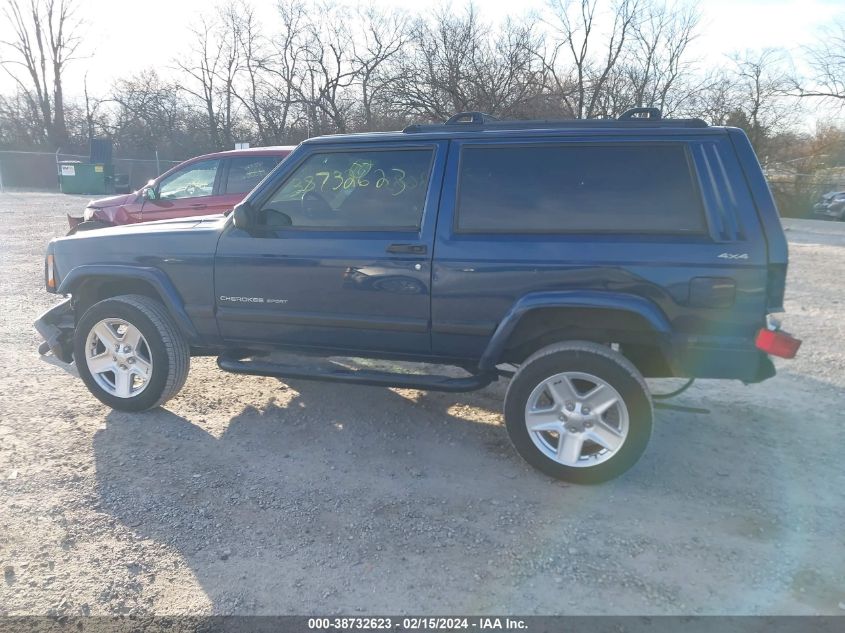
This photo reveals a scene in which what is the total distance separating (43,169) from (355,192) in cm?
3384

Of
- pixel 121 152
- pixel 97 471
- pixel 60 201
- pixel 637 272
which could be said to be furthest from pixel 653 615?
pixel 121 152

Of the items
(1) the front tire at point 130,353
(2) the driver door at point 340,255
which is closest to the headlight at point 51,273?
(1) the front tire at point 130,353

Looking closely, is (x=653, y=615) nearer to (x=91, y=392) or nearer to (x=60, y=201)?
(x=91, y=392)

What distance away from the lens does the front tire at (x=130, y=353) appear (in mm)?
4047

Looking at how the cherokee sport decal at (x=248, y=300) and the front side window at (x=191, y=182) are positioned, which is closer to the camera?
the cherokee sport decal at (x=248, y=300)

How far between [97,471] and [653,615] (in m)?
2.98

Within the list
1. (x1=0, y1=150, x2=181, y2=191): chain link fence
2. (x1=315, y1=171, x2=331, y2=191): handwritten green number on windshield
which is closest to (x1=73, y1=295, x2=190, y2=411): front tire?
(x1=315, y1=171, x2=331, y2=191): handwritten green number on windshield

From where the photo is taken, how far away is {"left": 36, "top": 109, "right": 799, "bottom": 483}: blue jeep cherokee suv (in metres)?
3.15

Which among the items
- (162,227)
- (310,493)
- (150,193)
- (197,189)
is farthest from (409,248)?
(150,193)

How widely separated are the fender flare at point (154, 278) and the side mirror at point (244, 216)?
68cm

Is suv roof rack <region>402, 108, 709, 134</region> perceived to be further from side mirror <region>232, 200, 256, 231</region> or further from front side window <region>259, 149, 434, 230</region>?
side mirror <region>232, 200, 256, 231</region>

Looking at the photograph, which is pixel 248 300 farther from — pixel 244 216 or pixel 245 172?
pixel 245 172

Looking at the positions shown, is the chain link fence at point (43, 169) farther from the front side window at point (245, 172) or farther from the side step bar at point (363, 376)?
the side step bar at point (363, 376)

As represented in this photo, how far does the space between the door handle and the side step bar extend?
78 cm
